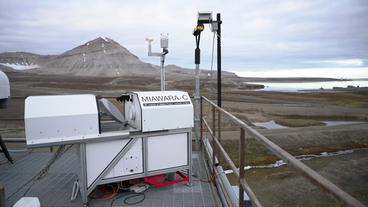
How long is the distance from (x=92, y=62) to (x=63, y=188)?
120 meters

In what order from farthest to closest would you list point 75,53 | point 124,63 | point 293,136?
point 75,53
point 124,63
point 293,136

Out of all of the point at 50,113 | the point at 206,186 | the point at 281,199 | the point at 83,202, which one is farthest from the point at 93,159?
the point at 281,199

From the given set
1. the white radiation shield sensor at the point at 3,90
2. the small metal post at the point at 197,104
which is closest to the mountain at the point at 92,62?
the small metal post at the point at 197,104

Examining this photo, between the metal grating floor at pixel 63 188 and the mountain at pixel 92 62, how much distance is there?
89097mm

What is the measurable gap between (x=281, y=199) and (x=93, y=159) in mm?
7508

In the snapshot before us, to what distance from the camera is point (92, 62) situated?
4525 inches

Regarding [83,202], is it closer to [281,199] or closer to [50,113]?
[50,113]

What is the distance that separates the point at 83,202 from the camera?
3023 millimetres

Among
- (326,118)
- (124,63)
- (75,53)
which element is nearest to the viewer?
(326,118)

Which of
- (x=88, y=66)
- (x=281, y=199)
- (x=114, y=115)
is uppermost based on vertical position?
(x=88, y=66)

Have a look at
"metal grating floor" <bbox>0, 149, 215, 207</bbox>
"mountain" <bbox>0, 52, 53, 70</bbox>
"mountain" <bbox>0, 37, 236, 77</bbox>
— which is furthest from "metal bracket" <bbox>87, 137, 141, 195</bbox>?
"mountain" <bbox>0, 52, 53, 70</bbox>

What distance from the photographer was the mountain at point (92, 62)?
105 metres

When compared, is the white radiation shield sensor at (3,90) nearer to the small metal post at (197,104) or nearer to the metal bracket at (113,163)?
the metal bracket at (113,163)

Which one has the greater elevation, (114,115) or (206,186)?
(114,115)
